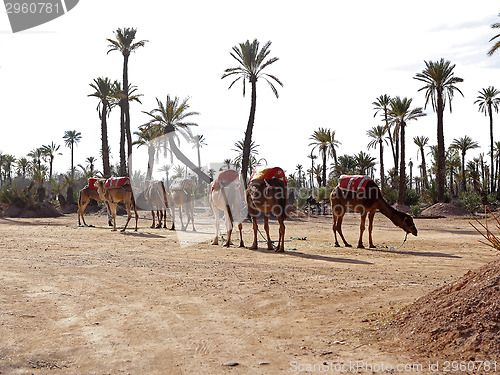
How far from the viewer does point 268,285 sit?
714 cm

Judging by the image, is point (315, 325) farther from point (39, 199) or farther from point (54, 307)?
point (39, 199)

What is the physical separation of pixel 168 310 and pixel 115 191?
44.2ft

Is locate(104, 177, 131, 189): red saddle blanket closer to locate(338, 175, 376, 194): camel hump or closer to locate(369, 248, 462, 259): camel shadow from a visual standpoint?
locate(338, 175, 376, 194): camel hump

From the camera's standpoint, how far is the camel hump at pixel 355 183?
41.1 feet

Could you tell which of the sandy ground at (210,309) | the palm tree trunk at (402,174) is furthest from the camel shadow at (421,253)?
the palm tree trunk at (402,174)

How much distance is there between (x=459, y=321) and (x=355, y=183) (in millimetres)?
8445

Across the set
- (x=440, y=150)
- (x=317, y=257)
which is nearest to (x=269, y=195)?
(x=317, y=257)

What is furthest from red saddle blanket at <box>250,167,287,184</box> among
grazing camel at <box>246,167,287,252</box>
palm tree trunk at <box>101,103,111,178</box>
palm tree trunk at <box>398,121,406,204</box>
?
palm tree trunk at <box>101,103,111,178</box>

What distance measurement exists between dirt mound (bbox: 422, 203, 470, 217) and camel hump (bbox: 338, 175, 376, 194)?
62.0ft

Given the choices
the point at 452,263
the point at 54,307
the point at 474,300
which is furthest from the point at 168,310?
the point at 452,263

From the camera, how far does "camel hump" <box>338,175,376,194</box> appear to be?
12.5 meters

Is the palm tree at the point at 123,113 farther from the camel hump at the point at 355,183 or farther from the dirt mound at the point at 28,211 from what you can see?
the camel hump at the point at 355,183

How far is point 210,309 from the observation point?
5.87m

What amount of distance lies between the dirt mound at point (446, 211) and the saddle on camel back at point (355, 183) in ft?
62.0
